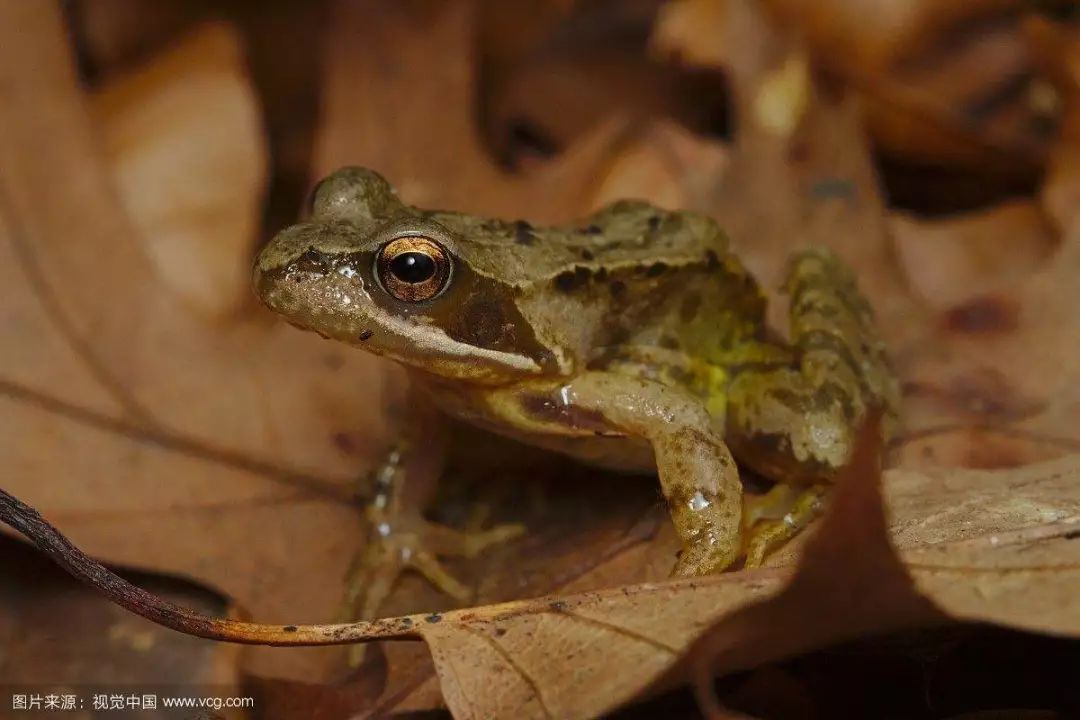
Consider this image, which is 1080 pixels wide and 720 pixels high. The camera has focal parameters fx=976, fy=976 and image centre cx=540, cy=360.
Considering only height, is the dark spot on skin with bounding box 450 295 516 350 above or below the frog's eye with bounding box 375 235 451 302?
below

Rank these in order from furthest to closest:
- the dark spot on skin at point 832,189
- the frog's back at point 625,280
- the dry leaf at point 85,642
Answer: the dark spot on skin at point 832,189 → the frog's back at point 625,280 → the dry leaf at point 85,642

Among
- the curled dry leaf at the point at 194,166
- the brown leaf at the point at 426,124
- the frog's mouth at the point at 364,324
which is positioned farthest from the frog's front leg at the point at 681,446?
the curled dry leaf at the point at 194,166

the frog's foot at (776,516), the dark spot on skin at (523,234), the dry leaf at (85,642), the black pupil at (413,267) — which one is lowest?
the frog's foot at (776,516)

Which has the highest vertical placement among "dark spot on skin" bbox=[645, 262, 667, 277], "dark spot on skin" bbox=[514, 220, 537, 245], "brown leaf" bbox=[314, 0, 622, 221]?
"brown leaf" bbox=[314, 0, 622, 221]

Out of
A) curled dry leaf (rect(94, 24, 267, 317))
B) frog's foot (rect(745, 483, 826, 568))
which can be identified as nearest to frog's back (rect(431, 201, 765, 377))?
frog's foot (rect(745, 483, 826, 568))

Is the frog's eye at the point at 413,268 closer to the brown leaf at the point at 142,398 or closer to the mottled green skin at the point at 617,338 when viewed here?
the mottled green skin at the point at 617,338

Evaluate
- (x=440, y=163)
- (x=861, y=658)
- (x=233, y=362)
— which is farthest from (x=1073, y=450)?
(x=233, y=362)

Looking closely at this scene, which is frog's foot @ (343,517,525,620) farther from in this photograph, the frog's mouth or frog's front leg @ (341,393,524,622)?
the frog's mouth

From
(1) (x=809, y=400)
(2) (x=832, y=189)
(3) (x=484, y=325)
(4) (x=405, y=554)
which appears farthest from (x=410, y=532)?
(2) (x=832, y=189)
